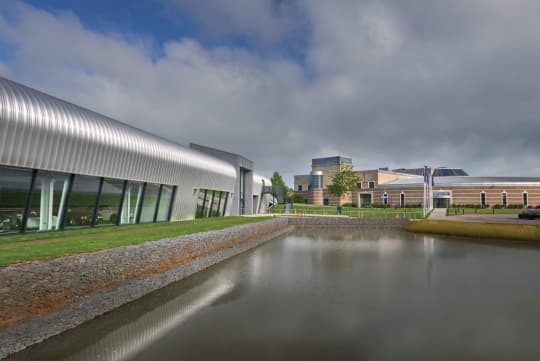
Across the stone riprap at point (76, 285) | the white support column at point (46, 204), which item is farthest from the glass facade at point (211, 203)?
the stone riprap at point (76, 285)

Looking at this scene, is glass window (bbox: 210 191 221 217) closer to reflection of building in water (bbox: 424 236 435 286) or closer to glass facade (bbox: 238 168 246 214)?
glass facade (bbox: 238 168 246 214)

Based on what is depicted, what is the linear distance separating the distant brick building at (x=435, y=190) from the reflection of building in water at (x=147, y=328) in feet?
231

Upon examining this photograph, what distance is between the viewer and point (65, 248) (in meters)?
10.6

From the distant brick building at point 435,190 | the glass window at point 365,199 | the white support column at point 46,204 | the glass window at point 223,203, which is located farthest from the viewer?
the glass window at point 365,199

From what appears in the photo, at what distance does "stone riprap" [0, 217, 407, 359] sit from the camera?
6.74 meters

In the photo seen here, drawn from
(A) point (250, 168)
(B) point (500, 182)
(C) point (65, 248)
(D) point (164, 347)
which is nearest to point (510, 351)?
(D) point (164, 347)

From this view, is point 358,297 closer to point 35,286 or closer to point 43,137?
point 35,286

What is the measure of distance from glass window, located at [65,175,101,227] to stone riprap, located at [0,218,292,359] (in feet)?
25.5

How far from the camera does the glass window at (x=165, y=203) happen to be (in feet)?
86.2

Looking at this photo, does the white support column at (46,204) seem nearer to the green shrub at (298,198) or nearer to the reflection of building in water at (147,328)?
the reflection of building in water at (147,328)

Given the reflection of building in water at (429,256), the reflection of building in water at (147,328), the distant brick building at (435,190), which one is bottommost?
the reflection of building in water at (147,328)

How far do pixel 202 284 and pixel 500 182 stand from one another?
245ft

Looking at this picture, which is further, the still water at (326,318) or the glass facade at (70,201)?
the glass facade at (70,201)

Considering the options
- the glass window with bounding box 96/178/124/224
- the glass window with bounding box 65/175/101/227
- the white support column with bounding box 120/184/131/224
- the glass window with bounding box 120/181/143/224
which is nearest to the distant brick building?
the glass window with bounding box 120/181/143/224
